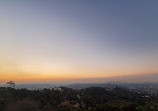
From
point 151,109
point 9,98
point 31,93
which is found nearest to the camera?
point 151,109

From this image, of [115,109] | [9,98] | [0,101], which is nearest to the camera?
[115,109]

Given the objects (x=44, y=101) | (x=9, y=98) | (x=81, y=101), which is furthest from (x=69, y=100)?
(x=9, y=98)

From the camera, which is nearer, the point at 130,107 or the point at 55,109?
the point at 130,107

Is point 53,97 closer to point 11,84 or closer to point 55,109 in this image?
point 55,109

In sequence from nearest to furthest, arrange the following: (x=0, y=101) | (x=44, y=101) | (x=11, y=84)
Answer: (x=0, y=101) → (x=44, y=101) → (x=11, y=84)

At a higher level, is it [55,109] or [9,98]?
[9,98]

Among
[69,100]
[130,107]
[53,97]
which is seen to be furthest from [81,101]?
[130,107]

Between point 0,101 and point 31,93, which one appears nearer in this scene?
point 0,101

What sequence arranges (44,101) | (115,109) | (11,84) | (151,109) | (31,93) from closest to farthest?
(151,109) → (115,109) → (44,101) → (31,93) → (11,84)

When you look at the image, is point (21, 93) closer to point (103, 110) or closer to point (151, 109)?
point (103, 110)
